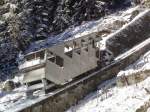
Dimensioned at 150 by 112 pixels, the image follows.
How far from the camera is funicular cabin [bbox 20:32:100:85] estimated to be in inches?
966

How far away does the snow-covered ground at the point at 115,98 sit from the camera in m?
18.7

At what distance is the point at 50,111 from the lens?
21.7 m

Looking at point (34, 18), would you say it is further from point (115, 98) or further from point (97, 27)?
point (115, 98)

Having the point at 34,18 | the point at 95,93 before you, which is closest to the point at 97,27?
the point at 34,18

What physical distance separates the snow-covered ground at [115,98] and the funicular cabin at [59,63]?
2125mm

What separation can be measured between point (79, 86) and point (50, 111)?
257 centimetres

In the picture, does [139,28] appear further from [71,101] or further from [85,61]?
[71,101]

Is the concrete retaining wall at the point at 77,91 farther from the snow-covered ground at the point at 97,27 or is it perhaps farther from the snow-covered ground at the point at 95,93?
the snow-covered ground at the point at 97,27

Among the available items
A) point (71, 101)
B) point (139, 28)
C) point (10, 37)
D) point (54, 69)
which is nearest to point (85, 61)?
point (54, 69)

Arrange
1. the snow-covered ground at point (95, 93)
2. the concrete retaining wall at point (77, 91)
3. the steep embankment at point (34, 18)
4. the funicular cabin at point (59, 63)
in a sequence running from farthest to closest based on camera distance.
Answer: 1. the steep embankment at point (34, 18)
2. the funicular cabin at point (59, 63)
3. the concrete retaining wall at point (77, 91)
4. the snow-covered ground at point (95, 93)

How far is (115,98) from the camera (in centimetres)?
2047

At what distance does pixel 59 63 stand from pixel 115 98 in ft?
19.0

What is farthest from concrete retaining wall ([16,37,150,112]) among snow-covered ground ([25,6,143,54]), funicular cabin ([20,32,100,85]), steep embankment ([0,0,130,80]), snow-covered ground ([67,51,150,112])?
steep embankment ([0,0,130,80])

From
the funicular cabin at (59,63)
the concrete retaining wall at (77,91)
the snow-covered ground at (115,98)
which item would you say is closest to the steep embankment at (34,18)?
the funicular cabin at (59,63)
